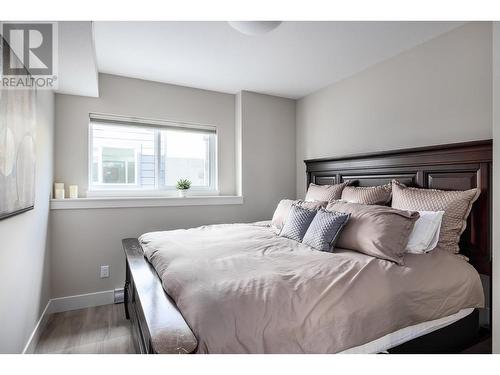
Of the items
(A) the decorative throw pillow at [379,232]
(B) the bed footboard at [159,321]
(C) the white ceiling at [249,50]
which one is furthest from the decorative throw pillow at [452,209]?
(B) the bed footboard at [159,321]

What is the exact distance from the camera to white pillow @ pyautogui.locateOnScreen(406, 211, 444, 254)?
179 centimetres

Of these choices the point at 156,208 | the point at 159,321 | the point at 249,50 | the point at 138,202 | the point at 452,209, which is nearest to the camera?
the point at 159,321

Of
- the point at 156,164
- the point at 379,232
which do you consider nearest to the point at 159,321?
the point at 379,232

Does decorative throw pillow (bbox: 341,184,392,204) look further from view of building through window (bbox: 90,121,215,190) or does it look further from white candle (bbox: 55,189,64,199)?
white candle (bbox: 55,189,64,199)

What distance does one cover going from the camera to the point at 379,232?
1754 millimetres

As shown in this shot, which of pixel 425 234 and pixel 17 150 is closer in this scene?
pixel 17 150

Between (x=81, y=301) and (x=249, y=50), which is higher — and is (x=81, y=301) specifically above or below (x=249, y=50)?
below

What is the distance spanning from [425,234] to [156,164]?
282cm

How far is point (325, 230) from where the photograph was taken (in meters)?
1.93

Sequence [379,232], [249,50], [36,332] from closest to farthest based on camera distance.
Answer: [379,232] < [36,332] < [249,50]

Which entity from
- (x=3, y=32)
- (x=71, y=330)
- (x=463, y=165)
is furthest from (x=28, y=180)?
(x=463, y=165)

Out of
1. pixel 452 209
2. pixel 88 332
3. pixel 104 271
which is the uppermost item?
pixel 452 209

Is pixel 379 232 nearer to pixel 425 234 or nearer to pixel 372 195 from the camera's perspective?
pixel 425 234
